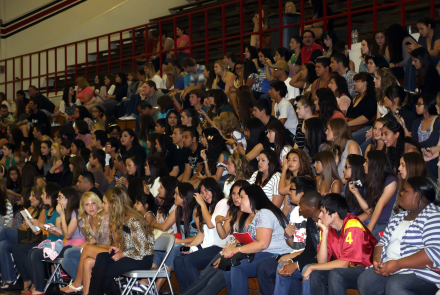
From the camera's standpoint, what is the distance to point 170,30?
46.9 feet

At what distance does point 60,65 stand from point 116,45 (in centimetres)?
200

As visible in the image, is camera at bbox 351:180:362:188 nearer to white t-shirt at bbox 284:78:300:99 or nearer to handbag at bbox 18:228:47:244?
white t-shirt at bbox 284:78:300:99

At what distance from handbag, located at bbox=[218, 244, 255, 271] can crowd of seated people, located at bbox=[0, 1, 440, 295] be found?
13 millimetres

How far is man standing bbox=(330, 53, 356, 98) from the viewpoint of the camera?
764 cm

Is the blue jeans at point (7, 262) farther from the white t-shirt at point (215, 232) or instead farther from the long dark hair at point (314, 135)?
the long dark hair at point (314, 135)

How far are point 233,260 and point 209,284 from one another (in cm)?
41

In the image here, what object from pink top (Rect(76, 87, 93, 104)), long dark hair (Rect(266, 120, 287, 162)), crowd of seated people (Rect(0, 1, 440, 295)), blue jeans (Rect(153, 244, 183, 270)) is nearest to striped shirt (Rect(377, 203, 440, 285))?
crowd of seated people (Rect(0, 1, 440, 295))

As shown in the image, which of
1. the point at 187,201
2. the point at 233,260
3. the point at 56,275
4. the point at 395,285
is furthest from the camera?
the point at 56,275

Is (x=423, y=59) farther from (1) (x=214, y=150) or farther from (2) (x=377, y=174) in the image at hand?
(1) (x=214, y=150)

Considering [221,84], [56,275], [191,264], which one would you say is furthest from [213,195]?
[221,84]

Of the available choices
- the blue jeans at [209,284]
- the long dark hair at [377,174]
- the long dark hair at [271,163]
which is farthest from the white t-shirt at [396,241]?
the long dark hair at [271,163]

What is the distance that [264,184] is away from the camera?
236 inches

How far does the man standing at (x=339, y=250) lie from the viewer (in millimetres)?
4281

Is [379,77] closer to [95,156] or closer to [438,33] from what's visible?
[438,33]
